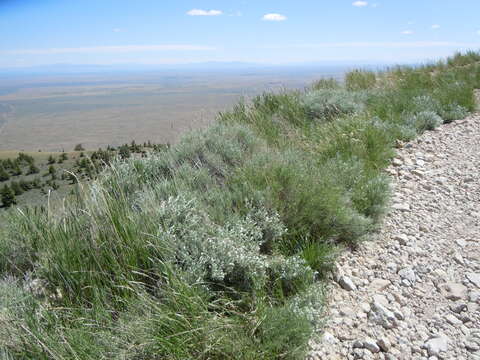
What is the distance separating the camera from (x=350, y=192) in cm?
403

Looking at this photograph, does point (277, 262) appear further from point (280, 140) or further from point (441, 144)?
point (441, 144)

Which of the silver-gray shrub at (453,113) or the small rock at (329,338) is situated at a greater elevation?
the silver-gray shrub at (453,113)

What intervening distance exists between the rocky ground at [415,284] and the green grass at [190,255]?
0.21 metres

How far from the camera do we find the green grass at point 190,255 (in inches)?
79.0

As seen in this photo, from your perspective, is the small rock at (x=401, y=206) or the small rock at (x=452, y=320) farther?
the small rock at (x=401, y=206)

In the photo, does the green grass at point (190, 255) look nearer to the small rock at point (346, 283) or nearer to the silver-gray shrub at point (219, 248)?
the silver-gray shrub at point (219, 248)

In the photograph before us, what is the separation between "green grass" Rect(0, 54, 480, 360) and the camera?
2.01 m

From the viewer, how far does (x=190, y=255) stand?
2584mm

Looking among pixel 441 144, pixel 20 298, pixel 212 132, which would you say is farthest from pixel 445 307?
pixel 441 144

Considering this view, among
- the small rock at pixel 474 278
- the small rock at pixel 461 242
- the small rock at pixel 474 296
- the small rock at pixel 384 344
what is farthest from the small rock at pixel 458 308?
the small rock at pixel 461 242

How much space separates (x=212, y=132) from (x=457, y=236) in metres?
3.38

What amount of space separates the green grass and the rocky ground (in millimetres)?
212

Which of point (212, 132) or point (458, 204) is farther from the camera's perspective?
point (212, 132)

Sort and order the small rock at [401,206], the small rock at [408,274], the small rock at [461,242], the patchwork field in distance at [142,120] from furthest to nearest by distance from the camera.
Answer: the patchwork field in distance at [142,120]
the small rock at [401,206]
the small rock at [461,242]
the small rock at [408,274]
